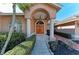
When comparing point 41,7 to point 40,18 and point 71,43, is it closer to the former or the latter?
point 40,18

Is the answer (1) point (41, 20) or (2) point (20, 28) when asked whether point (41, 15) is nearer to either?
(1) point (41, 20)

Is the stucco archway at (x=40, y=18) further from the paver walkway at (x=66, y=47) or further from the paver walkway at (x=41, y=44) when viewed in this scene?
the paver walkway at (x=66, y=47)

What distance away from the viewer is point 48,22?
11.6m

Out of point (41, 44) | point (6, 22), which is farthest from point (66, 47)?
point (6, 22)

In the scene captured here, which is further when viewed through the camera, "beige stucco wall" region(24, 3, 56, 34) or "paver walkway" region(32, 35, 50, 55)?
"beige stucco wall" region(24, 3, 56, 34)

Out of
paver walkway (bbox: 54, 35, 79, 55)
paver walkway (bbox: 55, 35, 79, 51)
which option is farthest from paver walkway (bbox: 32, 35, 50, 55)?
paver walkway (bbox: 55, 35, 79, 51)

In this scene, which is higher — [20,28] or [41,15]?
[41,15]

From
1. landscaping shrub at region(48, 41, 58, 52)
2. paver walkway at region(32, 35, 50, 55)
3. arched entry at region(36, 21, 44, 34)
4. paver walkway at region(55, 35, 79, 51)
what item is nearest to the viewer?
paver walkway at region(32, 35, 50, 55)

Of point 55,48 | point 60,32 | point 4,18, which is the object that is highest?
point 4,18

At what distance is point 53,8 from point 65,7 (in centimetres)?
300

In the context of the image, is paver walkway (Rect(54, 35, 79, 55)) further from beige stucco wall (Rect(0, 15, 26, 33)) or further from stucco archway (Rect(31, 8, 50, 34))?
beige stucco wall (Rect(0, 15, 26, 33))

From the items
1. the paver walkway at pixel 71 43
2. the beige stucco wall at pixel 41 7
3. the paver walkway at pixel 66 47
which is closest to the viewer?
the paver walkway at pixel 66 47

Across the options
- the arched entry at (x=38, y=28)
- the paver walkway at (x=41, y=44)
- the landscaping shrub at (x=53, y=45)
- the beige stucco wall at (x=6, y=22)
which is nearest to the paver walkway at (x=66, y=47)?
the landscaping shrub at (x=53, y=45)
